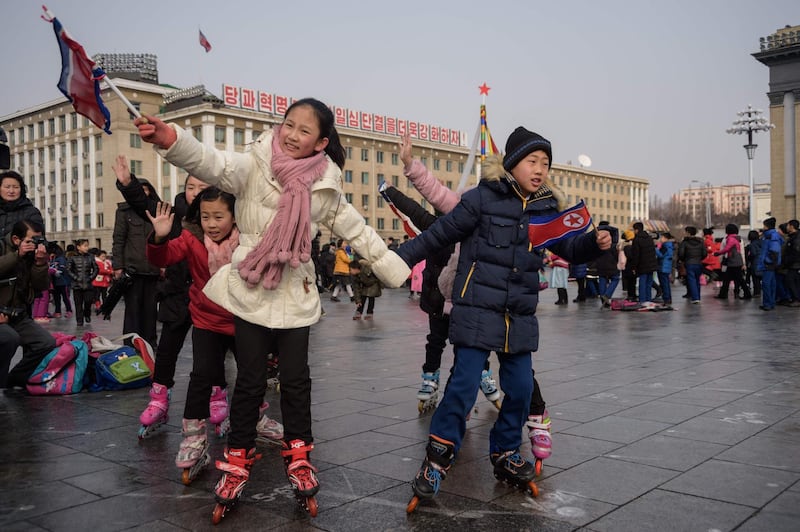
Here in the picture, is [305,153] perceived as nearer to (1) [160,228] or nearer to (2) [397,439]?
(1) [160,228]

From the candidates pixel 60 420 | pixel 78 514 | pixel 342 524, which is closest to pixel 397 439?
pixel 342 524

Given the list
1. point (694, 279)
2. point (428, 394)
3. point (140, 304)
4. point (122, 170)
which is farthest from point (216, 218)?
point (694, 279)

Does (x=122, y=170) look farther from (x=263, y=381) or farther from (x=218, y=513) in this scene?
(x=218, y=513)

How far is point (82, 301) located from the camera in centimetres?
1515

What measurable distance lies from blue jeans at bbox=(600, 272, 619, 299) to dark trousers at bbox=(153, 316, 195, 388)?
44.2 feet

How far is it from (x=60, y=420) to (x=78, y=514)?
2.20m

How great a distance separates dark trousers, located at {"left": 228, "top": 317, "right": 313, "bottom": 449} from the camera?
11.5ft

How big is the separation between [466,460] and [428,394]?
4.34 feet

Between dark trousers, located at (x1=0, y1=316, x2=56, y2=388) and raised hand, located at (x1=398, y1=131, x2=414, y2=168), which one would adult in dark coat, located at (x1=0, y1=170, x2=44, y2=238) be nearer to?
dark trousers, located at (x1=0, y1=316, x2=56, y2=388)

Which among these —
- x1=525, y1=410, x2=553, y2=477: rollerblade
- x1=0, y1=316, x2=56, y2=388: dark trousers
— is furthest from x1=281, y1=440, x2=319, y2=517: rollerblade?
x1=0, y1=316, x2=56, y2=388: dark trousers

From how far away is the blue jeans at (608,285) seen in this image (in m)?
17.1

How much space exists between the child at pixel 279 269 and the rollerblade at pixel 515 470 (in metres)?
0.96

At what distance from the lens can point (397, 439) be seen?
4602 mm

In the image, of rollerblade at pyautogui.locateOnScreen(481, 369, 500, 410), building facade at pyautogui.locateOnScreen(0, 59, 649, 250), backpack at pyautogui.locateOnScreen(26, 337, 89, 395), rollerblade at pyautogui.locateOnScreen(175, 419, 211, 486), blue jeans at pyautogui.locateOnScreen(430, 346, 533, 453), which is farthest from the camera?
building facade at pyautogui.locateOnScreen(0, 59, 649, 250)
